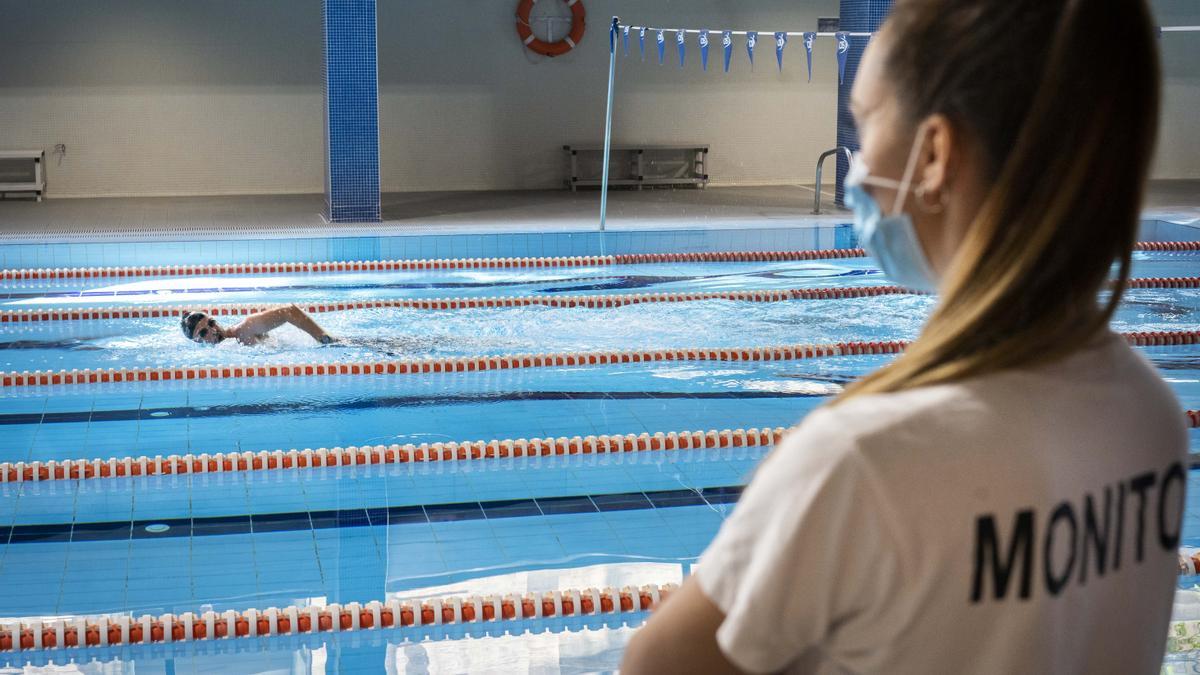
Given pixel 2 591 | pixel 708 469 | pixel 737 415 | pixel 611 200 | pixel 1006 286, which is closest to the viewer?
pixel 1006 286

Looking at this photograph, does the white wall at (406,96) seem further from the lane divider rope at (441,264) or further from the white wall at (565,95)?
the lane divider rope at (441,264)

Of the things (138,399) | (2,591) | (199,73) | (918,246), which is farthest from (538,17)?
(918,246)

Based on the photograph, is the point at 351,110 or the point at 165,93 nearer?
the point at 351,110

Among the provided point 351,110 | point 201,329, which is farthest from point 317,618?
point 351,110

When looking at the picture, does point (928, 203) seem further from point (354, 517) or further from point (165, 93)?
point (165, 93)

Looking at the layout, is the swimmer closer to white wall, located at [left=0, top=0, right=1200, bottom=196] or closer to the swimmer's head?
the swimmer's head

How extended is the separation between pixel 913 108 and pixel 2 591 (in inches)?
150

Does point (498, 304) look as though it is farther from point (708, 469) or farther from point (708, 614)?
point (708, 614)

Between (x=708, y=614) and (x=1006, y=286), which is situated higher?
(x=1006, y=286)

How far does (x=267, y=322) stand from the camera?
282 inches

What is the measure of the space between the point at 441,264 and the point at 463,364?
3278 mm

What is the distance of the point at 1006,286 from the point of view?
79 cm

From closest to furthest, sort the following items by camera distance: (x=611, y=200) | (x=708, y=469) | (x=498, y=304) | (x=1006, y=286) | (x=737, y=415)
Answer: (x=1006, y=286), (x=708, y=469), (x=737, y=415), (x=498, y=304), (x=611, y=200)

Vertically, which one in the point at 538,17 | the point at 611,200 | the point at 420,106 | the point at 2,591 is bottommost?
the point at 2,591
